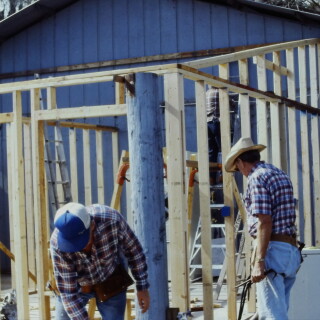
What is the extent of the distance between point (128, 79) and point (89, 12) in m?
6.33

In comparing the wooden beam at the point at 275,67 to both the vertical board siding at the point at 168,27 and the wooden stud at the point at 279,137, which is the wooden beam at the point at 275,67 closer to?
the wooden stud at the point at 279,137

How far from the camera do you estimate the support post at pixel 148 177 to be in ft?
19.2

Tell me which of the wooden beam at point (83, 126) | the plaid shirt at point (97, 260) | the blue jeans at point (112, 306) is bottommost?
the blue jeans at point (112, 306)

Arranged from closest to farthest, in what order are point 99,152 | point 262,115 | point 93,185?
1. point 262,115
2. point 99,152
3. point 93,185

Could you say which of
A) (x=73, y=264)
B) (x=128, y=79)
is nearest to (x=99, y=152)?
(x=128, y=79)

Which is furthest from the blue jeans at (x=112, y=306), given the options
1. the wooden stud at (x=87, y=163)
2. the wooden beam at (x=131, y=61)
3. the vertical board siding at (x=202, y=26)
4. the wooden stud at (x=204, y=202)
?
the vertical board siding at (x=202, y=26)

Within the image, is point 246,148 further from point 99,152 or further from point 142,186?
point 99,152

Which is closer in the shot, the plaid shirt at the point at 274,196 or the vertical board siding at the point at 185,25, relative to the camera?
the plaid shirt at the point at 274,196

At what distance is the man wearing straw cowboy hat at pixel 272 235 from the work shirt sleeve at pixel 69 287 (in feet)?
4.28

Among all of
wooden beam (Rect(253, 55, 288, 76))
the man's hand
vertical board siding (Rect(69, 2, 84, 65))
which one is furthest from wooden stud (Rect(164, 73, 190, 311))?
vertical board siding (Rect(69, 2, 84, 65))

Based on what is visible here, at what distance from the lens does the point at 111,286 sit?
534 cm

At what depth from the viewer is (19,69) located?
12430mm

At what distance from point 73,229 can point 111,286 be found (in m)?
0.76

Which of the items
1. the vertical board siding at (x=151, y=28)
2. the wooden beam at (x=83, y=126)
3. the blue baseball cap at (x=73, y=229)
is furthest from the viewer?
the vertical board siding at (x=151, y=28)
